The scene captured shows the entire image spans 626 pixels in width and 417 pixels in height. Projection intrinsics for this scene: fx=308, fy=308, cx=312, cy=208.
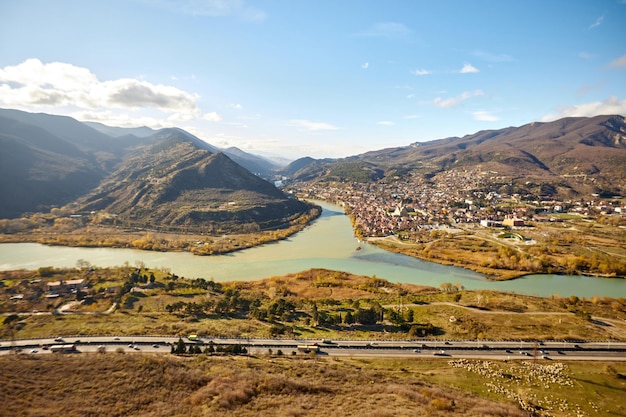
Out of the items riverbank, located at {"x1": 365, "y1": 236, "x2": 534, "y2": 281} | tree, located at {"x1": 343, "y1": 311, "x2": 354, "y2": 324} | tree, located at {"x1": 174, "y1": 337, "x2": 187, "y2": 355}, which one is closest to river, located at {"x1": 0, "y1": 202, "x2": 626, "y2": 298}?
riverbank, located at {"x1": 365, "y1": 236, "x2": 534, "y2": 281}

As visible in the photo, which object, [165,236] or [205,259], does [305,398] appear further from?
[165,236]

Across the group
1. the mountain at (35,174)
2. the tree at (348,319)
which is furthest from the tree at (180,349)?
the mountain at (35,174)

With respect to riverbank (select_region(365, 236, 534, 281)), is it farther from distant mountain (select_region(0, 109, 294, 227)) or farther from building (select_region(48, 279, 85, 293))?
building (select_region(48, 279, 85, 293))

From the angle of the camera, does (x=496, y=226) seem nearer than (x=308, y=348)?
No

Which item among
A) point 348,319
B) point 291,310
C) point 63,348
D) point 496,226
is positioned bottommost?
point 291,310

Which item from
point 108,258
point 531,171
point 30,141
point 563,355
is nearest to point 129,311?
point 108,258

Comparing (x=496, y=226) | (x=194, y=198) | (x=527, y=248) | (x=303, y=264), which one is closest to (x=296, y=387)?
(x=303, y=264)

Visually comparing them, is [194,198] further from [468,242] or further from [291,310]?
[468,242]
